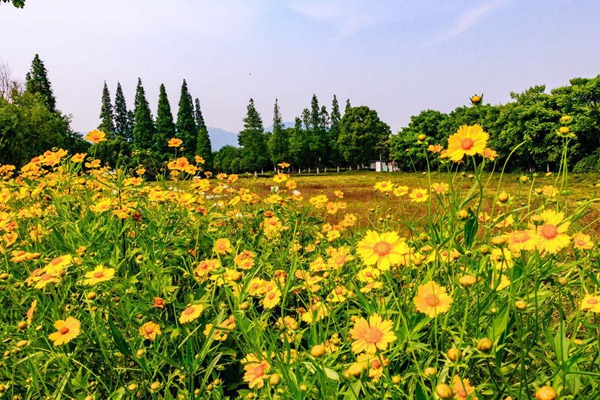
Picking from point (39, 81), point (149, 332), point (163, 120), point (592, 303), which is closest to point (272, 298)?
point (149, 332)

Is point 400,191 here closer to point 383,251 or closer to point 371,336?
point 383,251

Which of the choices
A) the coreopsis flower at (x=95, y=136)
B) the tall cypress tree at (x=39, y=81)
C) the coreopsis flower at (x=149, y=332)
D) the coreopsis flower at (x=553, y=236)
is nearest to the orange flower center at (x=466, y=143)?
the coreopsis flower at (x=553, y=236)

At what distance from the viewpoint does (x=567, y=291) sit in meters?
0.98

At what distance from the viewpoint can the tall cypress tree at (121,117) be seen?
147 feet

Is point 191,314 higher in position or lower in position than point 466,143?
lower

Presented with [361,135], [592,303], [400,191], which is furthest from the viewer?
[361,135]

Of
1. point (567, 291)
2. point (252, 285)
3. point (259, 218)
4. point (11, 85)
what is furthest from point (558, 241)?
point (11, 85)

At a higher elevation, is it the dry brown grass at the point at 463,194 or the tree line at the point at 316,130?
the tree line at the point at 316,130

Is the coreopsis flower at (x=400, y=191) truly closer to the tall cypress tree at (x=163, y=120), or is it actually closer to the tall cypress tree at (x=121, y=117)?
the tall cypress tree at (x=163, y=120)

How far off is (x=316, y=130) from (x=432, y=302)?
1657 inches

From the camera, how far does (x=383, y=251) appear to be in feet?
2.51

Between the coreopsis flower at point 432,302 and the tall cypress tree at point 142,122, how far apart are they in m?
39.5

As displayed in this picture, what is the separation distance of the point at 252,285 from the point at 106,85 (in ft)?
168

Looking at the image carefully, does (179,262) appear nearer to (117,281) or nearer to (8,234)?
(117,281)
